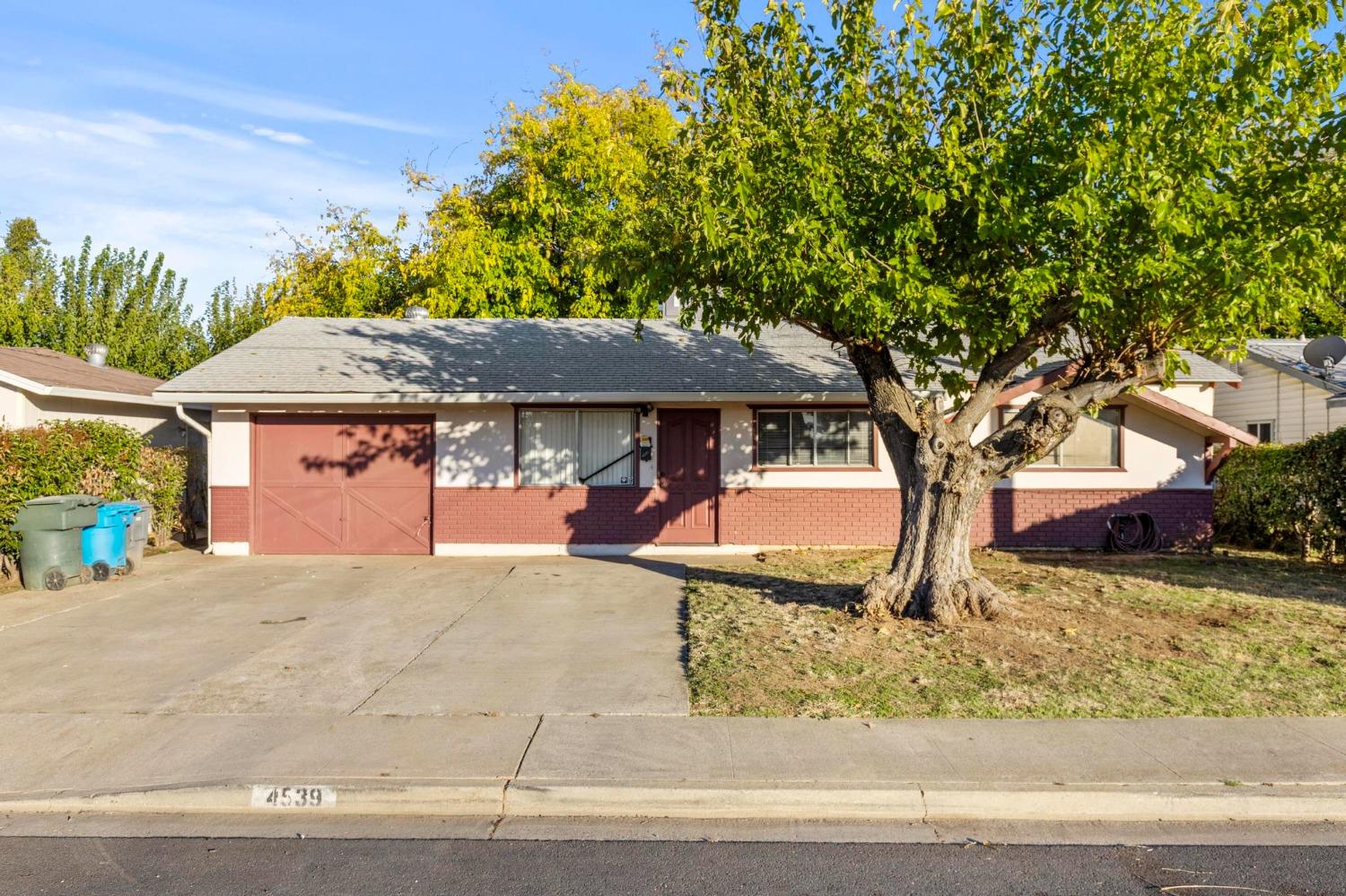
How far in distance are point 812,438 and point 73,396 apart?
12.2 metres

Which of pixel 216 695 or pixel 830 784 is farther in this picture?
pixel 216 695

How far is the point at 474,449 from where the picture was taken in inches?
555

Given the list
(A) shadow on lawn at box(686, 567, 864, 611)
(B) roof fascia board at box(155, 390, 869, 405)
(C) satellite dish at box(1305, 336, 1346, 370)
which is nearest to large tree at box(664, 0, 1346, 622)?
(A) shadow on lawn at box(686, 567, 864, 611)

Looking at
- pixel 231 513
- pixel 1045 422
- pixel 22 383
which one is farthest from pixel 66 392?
pixel 1045 422

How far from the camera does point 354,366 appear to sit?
14.5m

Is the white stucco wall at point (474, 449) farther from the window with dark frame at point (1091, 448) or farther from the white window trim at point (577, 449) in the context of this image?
the window with dark frame at point (1091, 448)

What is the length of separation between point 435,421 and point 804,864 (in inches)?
438

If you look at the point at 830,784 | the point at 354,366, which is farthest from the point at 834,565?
the point at 354,366

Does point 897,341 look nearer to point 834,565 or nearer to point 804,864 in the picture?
point 834,565

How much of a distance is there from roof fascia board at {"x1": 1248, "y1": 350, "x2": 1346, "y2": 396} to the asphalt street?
15400 mm

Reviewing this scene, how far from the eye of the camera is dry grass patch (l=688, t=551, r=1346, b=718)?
635 centimetres

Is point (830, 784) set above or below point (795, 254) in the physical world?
below

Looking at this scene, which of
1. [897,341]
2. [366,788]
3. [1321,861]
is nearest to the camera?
[1321,861]

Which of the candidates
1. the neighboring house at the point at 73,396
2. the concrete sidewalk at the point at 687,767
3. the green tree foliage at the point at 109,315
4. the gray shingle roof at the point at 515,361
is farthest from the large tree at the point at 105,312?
the concrete sidewalk at the point at 687,767
